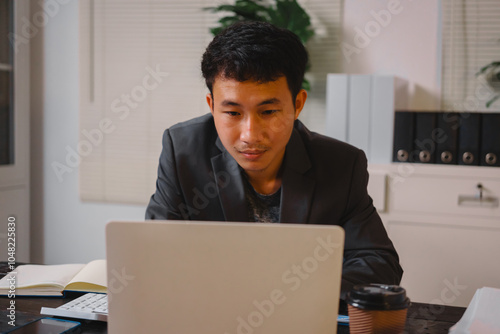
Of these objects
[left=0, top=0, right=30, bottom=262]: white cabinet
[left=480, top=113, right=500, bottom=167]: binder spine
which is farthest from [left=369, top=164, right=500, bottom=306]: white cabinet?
[left=0, top=0, right=30, bottom=262]: white cabinet

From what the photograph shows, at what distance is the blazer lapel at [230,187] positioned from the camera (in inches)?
59.5

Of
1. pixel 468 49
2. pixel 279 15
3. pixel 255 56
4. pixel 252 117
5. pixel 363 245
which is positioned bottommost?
pixel 363 245

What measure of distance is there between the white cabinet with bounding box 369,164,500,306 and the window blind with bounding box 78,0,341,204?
1321 millimetres

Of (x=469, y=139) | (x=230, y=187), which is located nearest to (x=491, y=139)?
(x=469, y=139)

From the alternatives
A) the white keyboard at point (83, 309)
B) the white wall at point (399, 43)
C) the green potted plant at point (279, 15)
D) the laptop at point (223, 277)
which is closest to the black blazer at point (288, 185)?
the white keyboard at point (83, 309)

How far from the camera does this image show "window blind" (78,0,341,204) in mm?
3270

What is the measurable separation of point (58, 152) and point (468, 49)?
2601 millimetres

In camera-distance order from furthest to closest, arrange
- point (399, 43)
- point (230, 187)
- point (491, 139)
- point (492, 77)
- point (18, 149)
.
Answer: point (18, 149) < point (399, 43) < point (492, 77) < point (491, 139) < point (230, 187)

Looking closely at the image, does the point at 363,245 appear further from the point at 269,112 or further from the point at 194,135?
the point at 194,135

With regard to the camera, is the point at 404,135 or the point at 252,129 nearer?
the point at 252,129

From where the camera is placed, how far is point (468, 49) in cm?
278

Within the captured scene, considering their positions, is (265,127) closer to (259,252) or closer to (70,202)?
(259,252)

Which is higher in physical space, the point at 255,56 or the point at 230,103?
the point at 255,56

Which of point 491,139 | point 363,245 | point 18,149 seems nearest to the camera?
point 363,245
